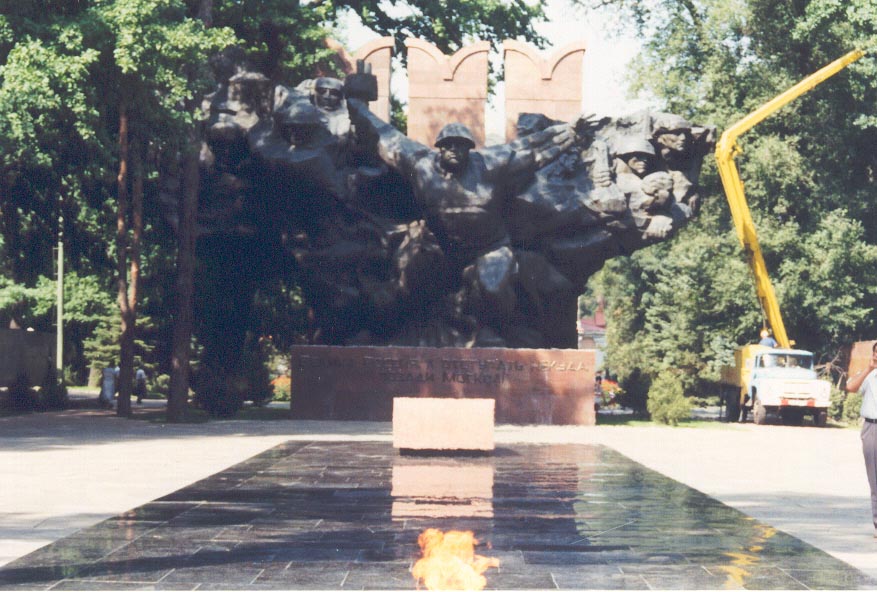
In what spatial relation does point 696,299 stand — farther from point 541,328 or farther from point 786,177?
point 541,328

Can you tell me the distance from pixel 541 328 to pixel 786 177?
14410 millimetres

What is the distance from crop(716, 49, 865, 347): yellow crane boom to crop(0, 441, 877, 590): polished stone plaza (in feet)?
70.9

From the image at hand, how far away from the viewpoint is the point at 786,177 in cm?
4341

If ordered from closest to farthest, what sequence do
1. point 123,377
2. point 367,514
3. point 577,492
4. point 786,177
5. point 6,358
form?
point 367,514 → point 577,492 → point 123,377 → point 6,358 → point 786,177

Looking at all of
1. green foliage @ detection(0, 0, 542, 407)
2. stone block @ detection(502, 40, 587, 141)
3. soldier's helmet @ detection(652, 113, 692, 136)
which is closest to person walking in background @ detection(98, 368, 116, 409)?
green foliage @ detection(0, 0, 542, 407)

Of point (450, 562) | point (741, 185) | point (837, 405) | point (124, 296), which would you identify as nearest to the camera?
point (450, 562)

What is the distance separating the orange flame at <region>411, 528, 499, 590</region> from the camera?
862 cm

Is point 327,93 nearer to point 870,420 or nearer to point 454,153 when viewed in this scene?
point 454,153

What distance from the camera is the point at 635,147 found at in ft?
108

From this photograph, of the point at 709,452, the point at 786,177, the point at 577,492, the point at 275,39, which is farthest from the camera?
the point at 786,177

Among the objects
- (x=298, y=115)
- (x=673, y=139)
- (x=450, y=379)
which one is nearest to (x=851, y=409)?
(x=673, y=139)

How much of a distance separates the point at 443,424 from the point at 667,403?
14.3 meters

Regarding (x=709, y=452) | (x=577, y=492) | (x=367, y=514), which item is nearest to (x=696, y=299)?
(x=709, y=452)

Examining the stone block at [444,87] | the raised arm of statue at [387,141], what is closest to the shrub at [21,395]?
the raised arm of statue at [387,141]
